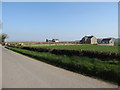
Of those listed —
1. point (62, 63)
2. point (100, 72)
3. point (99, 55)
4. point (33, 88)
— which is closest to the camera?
point (33, 88)

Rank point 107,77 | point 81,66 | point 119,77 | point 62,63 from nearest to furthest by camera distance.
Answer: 1. point 119,77
2. point 107,77
3. point 81,66
4. point 62,63

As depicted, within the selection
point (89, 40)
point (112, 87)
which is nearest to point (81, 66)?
point (112, 87)

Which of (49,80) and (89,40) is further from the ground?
(89,40)

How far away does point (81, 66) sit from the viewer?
31.8 ft

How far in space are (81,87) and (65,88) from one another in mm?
660

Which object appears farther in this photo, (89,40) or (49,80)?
(89,40)

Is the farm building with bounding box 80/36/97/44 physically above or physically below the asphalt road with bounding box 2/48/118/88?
above

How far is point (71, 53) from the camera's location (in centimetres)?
1734

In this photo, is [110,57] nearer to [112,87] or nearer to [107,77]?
[107,77]

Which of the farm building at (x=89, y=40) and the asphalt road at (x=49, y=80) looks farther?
the farm building at (x=89, y=40)

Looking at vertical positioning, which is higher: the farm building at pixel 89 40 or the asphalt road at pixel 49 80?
the farm building at pixel 89 40

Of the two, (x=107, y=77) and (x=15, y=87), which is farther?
(x=107, y=77)

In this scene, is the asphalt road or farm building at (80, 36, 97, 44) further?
farm building at (80, 36, 97, 44)

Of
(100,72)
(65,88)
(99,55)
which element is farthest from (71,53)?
(65,88)
